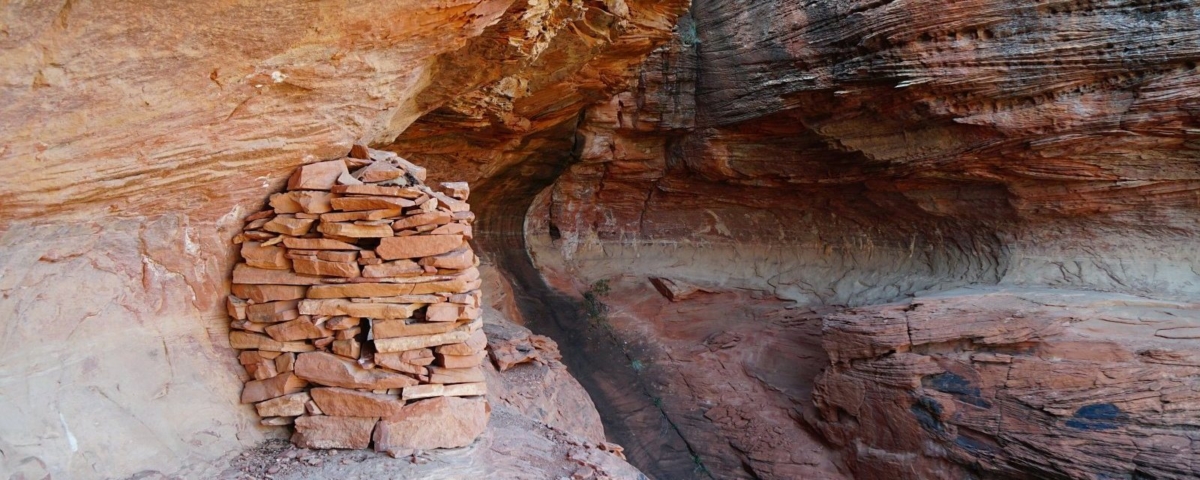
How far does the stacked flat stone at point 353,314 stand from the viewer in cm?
383

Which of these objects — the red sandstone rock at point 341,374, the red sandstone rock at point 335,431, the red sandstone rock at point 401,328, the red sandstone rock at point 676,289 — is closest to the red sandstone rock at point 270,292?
the red sandstone rock at point 341,374

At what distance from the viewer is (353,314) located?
387cm

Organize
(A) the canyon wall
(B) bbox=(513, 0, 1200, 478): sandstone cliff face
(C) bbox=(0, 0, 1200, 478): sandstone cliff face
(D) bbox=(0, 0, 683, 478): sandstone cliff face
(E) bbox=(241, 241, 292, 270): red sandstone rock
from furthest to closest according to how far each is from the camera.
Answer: (A) the canyon wall < (B) bbox=(513, 0, 1200, 478): sandstone cliff face < (E) bbox=(241, 241, 292, 270): red sandstone rock < (C) bbox=(0, 0, 1200, 478): sandstone cliff face < (D) bbox=(0, 0, 683, 478): sandstone cliff face

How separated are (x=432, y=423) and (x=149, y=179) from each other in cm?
196

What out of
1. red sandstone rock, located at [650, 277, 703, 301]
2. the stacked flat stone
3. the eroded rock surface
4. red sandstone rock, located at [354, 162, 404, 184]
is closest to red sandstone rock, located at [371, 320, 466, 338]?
the stacked flat stone

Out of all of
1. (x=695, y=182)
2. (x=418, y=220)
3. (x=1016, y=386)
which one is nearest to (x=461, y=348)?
(x=418, y=220)

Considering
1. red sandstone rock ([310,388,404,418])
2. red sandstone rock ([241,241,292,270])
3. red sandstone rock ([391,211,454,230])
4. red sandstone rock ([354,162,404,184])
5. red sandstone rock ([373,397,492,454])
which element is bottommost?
red sandstone rock ([373,397,492,454])

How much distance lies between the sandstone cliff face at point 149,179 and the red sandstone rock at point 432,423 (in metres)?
0.78

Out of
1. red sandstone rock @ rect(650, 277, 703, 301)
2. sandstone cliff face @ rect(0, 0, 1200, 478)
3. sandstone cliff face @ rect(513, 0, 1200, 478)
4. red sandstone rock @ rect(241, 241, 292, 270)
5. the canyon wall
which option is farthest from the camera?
red sandstone rock @ rect(650, 277, 703, 301)

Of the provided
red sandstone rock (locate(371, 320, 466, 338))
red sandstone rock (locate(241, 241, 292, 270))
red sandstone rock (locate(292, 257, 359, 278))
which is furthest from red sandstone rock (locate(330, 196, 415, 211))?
red sandstone rock (locate(371, 320, 466, 338))

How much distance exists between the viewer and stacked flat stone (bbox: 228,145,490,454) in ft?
12.6

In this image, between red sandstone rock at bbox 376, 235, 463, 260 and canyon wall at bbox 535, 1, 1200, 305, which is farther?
canyon wall at bbox 535, 1, 1200, 305

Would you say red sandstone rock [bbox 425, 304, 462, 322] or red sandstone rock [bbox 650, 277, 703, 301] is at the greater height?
red sandstone rock [bbox 425, 304, 462, 322]

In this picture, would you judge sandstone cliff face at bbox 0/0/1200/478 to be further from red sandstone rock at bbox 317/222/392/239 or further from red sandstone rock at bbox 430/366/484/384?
red sandstone rock at bbox 430/366/484/384
